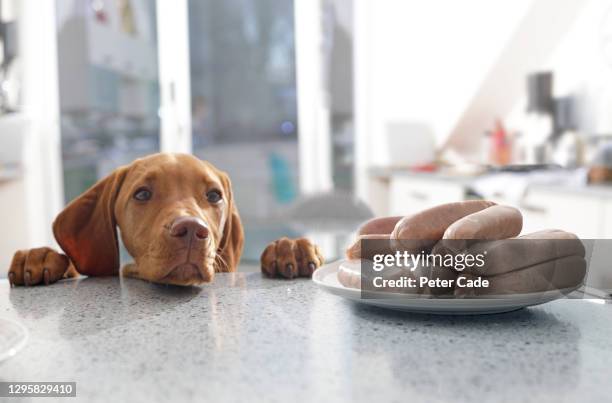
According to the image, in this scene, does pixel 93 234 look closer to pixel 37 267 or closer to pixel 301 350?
pixel 37 267

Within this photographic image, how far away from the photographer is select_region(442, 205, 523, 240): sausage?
0.60 metres

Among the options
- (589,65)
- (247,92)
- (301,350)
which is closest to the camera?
(301,350)

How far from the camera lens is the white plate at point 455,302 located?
617 millimetres

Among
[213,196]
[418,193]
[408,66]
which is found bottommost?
[418,193]

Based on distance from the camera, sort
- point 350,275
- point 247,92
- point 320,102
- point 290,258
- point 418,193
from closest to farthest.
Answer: point 350,275 < point 290,258 < point 418,193 < point 320,102 < point 247,92

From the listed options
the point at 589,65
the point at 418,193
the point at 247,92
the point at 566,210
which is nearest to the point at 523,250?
the point at 566,210

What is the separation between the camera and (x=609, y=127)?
301 centimetres

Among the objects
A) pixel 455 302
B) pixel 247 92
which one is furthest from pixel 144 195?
pixel 247 92

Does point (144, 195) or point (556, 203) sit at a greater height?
point (144, 195)

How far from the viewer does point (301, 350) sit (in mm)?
566

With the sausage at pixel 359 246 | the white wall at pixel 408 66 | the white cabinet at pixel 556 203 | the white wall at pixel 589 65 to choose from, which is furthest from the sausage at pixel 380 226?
the white wall at pixel 408 66

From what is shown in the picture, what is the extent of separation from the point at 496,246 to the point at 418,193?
321 cm

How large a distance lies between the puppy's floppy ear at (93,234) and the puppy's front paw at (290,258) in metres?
0.23

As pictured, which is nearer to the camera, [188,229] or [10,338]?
[10,338]
